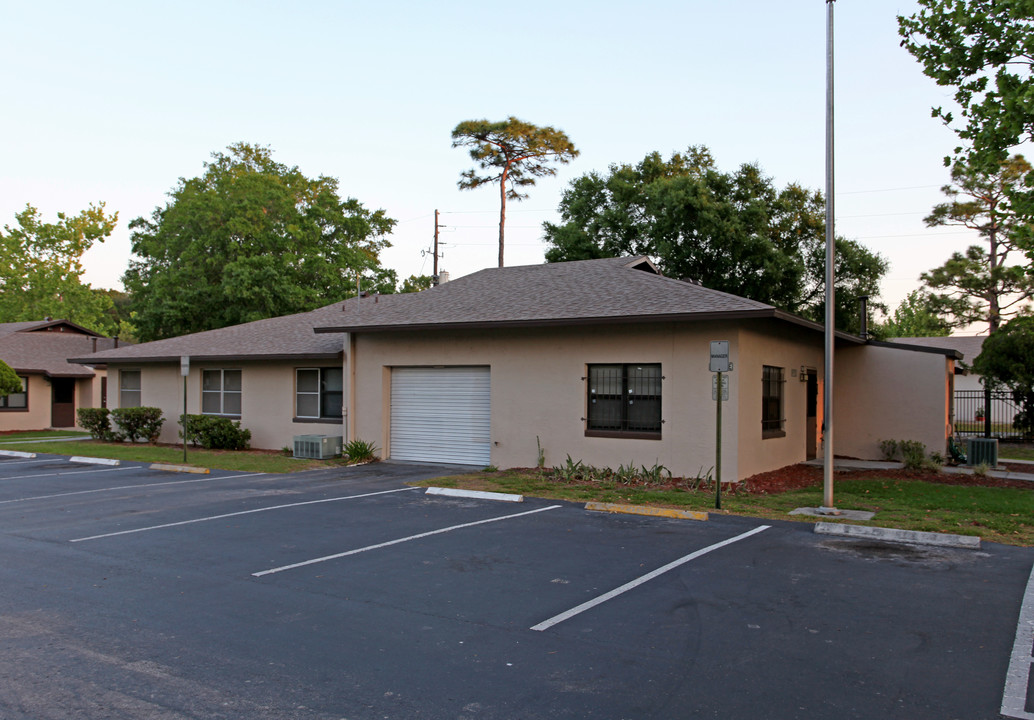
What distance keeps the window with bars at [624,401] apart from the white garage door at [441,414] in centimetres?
285

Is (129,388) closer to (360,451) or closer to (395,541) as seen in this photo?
(360,451)

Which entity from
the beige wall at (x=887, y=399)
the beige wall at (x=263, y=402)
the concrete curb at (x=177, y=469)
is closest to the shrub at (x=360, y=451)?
the beige wall at (x=263, y=402)

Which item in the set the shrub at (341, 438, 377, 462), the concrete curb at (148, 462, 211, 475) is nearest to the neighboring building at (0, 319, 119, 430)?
the concrete curb at (148, 462, 211, 475)

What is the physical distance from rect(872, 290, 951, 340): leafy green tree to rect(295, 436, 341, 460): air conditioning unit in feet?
81.9

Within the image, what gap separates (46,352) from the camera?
113ft

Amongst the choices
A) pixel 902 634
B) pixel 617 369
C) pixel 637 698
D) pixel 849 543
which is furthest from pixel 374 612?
pixel 617 369

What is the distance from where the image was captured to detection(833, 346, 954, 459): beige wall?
1878 cm

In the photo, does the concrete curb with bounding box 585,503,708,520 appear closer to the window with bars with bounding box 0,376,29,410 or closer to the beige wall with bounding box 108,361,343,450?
the beige wall with bounding box 108,361,343,450

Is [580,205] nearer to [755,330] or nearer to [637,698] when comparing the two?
[755,330]

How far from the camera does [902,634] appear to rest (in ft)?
19.6

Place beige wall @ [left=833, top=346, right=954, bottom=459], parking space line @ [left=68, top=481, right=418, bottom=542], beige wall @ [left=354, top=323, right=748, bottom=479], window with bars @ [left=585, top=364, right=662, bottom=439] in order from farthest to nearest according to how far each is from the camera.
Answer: beige wall @ [left=833, top=346, right=954, bottom=459], window with bars @ [left=585, top=364, right=662, bottom=439], beige wall @ [left=354, top=323, right=748, bottom=479], parking space line @ [left=68, top=481, right=418, bottom=542]

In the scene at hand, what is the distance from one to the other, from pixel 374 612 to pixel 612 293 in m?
11.2

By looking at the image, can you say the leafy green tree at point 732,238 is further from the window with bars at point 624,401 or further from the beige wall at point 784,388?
the window with bars at point 624,401

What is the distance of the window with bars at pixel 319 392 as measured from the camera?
20.7m
